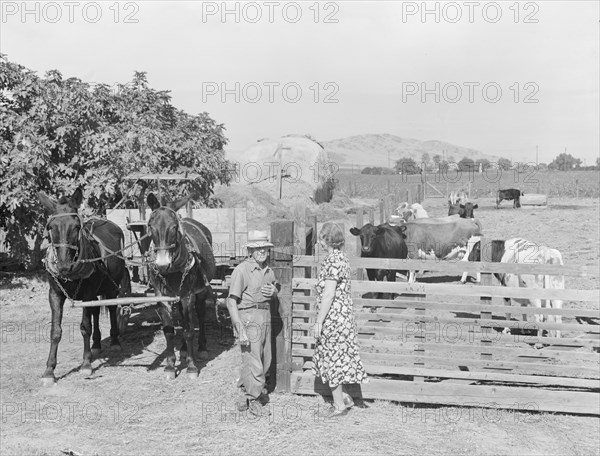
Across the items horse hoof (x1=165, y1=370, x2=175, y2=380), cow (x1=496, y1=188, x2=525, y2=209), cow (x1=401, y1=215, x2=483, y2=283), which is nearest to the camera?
horse hoof (x1=165, y1=370, x2=175, y2=380)

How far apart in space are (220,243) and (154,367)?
2.56 m

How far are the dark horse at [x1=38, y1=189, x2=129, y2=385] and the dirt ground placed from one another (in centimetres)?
50

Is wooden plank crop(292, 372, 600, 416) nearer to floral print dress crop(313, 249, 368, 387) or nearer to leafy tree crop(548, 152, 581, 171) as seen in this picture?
floral print dress crop(313, 249, 368, 387)

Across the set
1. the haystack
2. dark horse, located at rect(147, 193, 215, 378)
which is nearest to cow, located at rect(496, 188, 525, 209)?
the haystack

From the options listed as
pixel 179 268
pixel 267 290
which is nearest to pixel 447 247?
pixel 179 268

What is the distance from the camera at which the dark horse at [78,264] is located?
7.41 meters

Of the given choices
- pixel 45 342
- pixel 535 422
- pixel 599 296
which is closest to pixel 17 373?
pixel 45 342

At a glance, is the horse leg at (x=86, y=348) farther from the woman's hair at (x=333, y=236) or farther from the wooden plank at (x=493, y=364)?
the woman's hair at (x=333, y=236)

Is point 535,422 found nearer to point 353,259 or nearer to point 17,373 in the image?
point 353,259

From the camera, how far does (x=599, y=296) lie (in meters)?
6.49

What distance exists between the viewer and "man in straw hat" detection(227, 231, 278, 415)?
6.65 m

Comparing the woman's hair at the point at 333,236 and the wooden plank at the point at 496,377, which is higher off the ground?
the woman's hair at the point at 333,236

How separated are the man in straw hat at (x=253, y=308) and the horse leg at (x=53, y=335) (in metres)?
2.77

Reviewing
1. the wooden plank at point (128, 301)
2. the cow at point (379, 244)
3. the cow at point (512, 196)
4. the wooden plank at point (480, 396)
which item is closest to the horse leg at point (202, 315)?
the wooden plank at point (128, 301)
